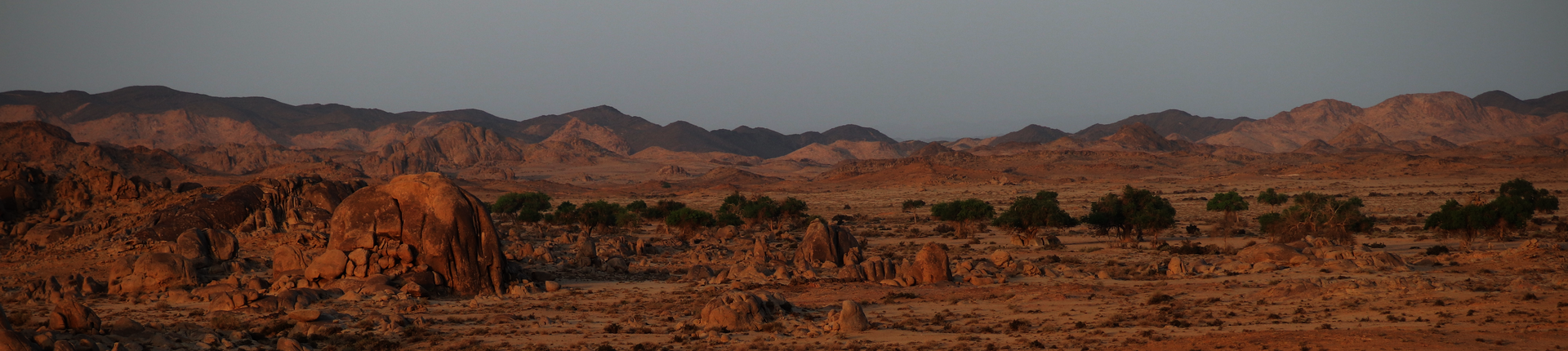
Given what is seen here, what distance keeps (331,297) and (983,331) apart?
46.9ft

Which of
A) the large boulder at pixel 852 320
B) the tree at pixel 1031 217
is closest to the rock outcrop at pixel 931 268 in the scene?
the large boulder at pixel 852 320

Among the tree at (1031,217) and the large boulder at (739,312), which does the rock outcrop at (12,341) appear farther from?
the tree at (1031,217)

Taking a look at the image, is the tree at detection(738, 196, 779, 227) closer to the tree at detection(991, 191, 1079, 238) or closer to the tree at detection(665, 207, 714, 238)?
the tree at detection(665, 207, 714, 238)

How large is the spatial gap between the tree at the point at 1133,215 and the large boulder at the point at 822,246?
1349 cm

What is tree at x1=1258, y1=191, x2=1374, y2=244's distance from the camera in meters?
35.7

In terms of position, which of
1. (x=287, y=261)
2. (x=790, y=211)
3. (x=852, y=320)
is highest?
(x=287, y=261)

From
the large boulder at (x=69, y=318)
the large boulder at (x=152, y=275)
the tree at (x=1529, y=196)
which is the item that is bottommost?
the large boulder at (x=152, y=275)

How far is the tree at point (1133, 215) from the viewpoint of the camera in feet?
123

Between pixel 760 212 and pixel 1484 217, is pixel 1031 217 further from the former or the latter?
pixel 760 212

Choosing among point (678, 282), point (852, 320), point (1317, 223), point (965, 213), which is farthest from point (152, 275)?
point (1317, 223)

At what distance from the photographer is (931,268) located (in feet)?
83.1

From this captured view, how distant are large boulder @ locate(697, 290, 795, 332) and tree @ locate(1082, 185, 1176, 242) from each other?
23367 millimetres

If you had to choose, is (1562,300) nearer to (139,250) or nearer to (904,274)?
(904,274)

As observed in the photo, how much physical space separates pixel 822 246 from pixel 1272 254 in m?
13.7
